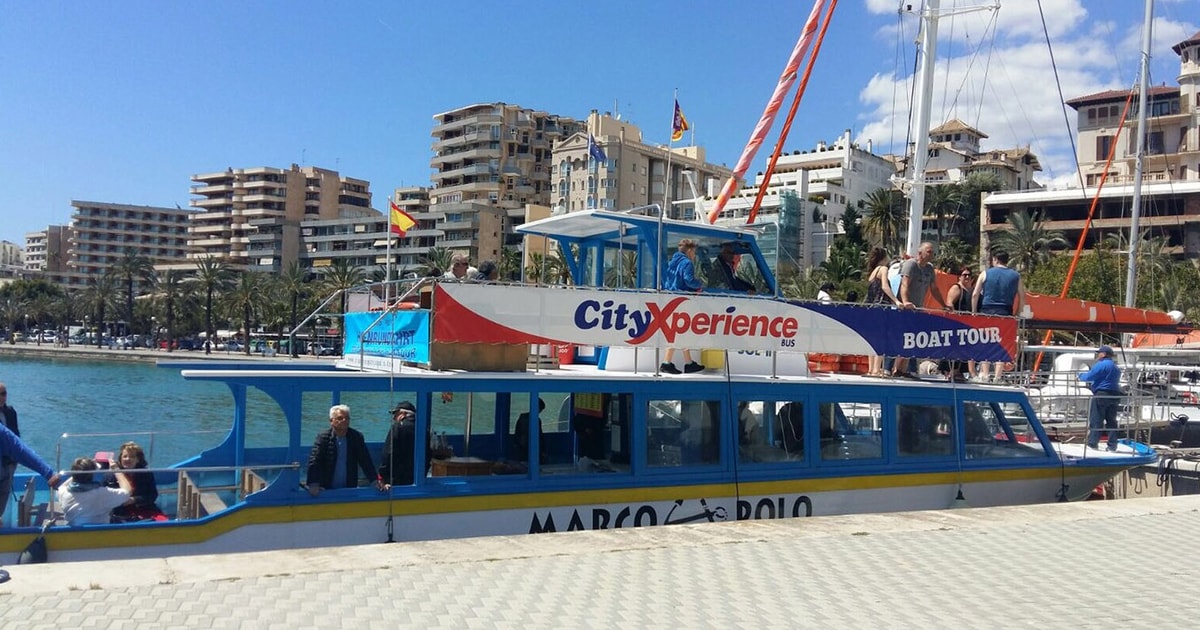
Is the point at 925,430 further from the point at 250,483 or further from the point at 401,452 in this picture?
the point at 250,483

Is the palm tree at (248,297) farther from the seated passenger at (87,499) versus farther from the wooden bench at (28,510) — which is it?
the seated passenger at (87,499)

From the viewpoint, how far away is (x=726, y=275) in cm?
1023

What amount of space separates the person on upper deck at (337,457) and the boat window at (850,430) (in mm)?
4619

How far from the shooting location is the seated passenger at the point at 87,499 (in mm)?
7340

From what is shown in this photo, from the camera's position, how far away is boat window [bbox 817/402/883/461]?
1001 centimetres

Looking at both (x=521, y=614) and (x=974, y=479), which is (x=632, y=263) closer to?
(x=974, y=479)

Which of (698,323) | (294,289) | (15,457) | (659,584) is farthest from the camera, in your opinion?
(294,289)

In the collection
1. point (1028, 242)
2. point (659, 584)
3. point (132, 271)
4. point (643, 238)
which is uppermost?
point (1028, 242)

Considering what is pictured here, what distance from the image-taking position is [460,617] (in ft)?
16.7

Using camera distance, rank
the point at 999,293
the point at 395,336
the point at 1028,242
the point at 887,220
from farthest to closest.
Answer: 1. the point at 887,220
2. the point at 1028,242
3. the point at 999,293
4. the point at 395,336

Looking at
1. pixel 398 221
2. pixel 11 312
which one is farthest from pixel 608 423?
pixel 11 312

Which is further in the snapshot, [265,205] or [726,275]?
[265,205]

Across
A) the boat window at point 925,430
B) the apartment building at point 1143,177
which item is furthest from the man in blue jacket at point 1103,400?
the apartment building at point 1143,177

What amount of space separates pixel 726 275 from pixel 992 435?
151 inches
